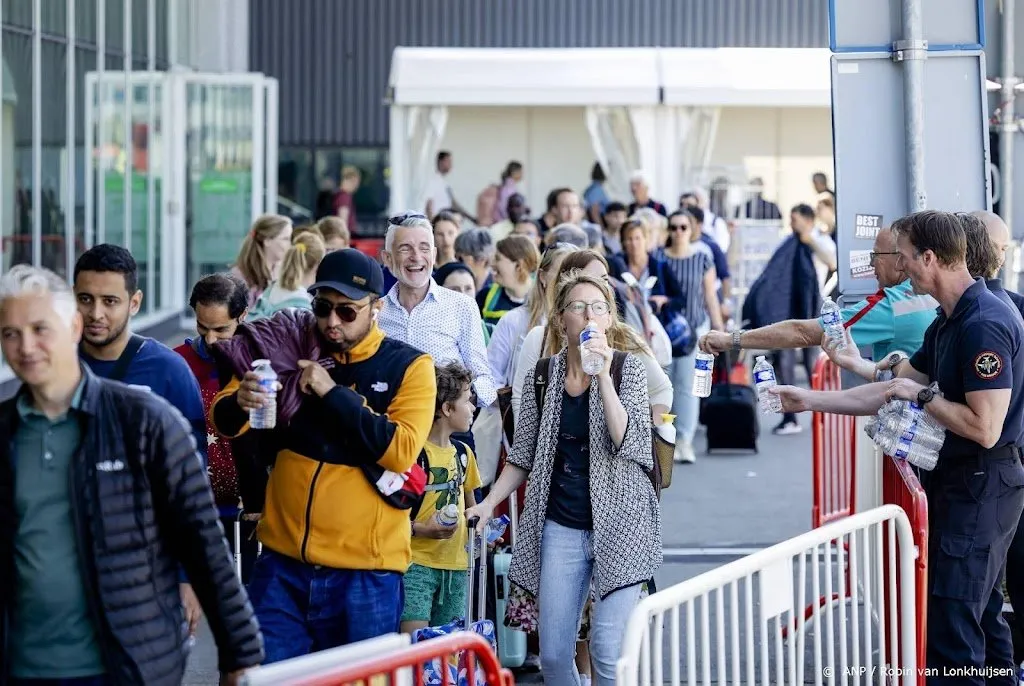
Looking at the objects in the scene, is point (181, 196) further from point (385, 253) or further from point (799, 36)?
point (385, 253)

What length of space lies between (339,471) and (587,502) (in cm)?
107

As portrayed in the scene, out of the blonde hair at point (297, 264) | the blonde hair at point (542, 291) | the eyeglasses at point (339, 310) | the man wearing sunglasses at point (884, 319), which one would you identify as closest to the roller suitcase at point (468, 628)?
the eyeglasses at point (339, 310)

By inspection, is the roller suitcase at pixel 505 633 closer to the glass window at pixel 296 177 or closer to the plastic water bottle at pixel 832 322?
the plastic water bottle at pixel 832 322

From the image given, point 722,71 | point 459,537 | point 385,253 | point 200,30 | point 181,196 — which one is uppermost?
point 200,30

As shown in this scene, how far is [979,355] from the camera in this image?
5.08m

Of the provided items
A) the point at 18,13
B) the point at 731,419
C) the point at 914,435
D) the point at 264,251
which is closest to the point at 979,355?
the point at 914,435

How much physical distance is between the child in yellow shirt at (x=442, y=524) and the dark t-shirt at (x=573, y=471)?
0.61m

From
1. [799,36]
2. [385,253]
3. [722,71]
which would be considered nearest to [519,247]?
[385,253]

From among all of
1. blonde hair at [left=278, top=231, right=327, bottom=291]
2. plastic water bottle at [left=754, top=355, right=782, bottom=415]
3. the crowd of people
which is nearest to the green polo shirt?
the crowd of people

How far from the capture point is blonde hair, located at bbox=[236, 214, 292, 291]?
365 inches

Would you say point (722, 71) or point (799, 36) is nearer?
point (722, 71)

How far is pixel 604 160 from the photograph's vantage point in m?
19.8

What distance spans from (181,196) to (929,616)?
55.7ft

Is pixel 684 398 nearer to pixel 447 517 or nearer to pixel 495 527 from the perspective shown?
pixel 495 527
